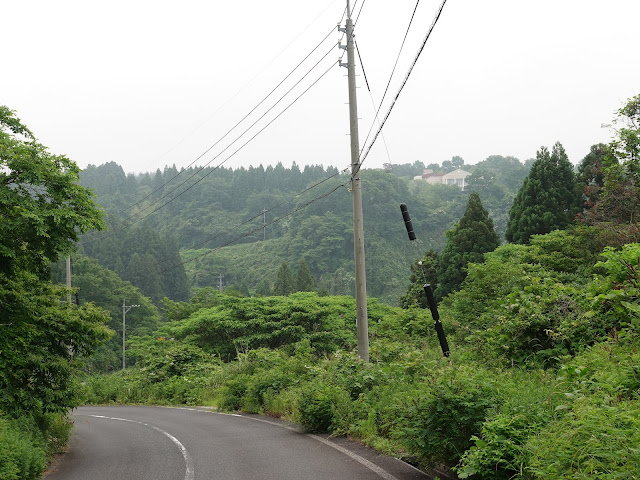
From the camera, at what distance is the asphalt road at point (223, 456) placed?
8.66 meters

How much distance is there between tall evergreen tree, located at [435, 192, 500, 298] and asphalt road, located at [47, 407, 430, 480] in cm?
2731

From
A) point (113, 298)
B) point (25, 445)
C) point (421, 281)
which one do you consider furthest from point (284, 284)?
point (25, 445)

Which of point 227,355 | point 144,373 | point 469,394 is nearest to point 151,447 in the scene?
point 469,394

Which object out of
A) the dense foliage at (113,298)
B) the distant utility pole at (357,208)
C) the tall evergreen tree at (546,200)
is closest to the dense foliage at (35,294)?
the distant utility pole at (357,208)

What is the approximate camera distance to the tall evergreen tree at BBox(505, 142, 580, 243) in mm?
37250

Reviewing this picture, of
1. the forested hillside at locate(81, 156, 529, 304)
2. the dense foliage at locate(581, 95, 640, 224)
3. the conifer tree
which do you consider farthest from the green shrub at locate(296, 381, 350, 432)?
the forested hillside at locate(81, 156, 529, 304)

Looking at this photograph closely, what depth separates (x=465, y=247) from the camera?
1628 inches

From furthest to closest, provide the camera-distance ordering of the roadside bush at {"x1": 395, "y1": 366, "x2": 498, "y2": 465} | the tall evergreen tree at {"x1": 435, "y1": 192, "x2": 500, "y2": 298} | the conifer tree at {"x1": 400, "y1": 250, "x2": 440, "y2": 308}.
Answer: the conifer tree at {"x1": 400, "y1": 250, "x2": 440, "y2": 308} → the tall evergreen tree at {"x1": 435, "y1": 192, "x2": 500, "y2": 298} → the roadside bush at {"x1": 395, "y1": 366, "x2": 498, "y2": 465}

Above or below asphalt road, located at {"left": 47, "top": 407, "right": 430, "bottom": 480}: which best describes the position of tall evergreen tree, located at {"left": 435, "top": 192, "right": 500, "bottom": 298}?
above

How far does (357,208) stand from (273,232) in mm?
111090

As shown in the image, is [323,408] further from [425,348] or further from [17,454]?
[425,348]

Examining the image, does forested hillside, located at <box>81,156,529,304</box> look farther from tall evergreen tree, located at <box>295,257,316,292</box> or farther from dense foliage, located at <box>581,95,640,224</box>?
dense foliage, located at <box>581,95,640,224</box>

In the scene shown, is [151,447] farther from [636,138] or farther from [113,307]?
[113,307]

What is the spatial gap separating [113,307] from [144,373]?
133 feet
